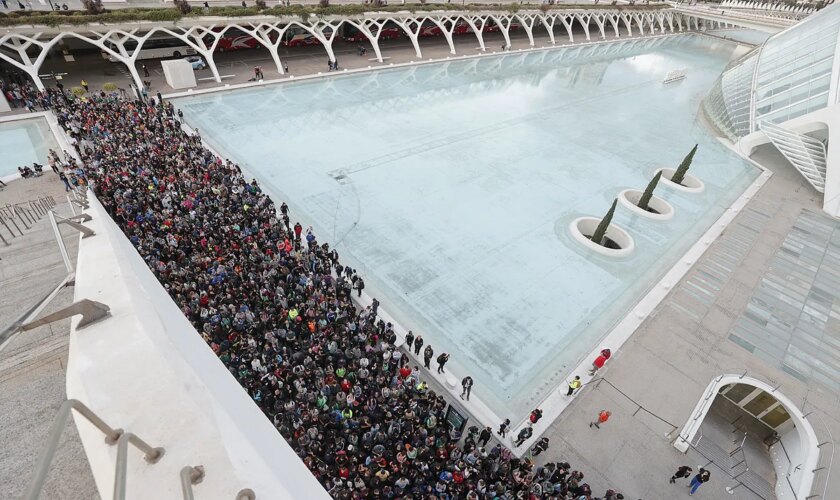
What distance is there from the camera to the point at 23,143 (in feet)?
60.7

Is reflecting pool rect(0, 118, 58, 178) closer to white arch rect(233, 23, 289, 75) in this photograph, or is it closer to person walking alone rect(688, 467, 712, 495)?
white arch rect(233, 23, 289, 75)

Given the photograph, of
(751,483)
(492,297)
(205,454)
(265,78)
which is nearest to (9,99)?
(265,78)

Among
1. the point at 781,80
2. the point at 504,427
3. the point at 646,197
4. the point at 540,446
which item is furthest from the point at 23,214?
the point at 781,80

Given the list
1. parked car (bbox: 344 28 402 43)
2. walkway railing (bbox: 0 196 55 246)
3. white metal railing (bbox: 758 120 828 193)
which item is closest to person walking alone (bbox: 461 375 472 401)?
walkway railing (bbox: 0 196 55 246)

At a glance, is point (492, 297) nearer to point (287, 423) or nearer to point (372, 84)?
point (287, 423)

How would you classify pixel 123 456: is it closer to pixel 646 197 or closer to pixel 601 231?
pixel 601 231

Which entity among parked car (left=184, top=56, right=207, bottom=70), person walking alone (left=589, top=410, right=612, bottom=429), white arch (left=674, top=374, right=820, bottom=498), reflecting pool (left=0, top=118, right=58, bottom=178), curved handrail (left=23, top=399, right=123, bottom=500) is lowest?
white arch (left=674, top=374, right=820, bottom=498)

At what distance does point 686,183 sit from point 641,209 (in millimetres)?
4928

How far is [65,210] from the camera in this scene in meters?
11.5

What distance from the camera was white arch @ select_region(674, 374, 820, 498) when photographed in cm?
909

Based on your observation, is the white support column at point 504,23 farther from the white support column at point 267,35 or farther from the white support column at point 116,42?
the white support column at point 116,42

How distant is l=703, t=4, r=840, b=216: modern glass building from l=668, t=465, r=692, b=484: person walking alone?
17573 millimetres

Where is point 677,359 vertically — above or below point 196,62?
below

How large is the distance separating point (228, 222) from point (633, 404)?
12.2 m
